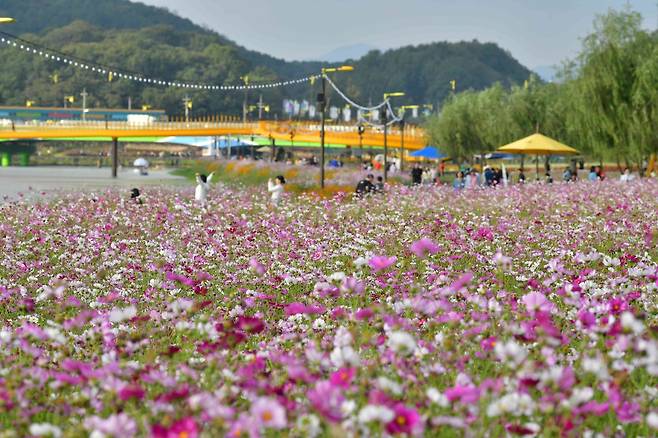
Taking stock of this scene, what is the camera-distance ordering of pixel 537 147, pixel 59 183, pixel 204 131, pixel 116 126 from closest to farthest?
pixel 537 147 < pixel 59 183 < pixel 116 126 < pixel 204 131

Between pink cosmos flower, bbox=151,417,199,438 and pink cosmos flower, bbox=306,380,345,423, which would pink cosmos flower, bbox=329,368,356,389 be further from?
pink cosmos flower, bbox=151,417,199,438

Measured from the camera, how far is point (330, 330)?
703 centimetres

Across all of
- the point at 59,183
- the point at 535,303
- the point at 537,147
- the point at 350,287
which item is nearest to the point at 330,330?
the point at 350,287

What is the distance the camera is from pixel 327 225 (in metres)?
15.4

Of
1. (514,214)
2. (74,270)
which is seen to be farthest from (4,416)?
(514,214)

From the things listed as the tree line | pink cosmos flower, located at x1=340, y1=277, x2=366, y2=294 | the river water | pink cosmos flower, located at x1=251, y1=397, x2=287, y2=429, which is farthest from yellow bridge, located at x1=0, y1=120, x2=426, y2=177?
pink cosmos flower, located at x1=251, y1=397, x2=287, y2=429

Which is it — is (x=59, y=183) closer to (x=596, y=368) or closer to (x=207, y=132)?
(x=207, y=132)

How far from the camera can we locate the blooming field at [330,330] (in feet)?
12.2

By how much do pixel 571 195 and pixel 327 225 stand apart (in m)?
10.1

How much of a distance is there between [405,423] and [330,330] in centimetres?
392

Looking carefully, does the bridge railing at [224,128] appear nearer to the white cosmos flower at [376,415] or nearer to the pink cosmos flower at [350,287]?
the pink cosmos flower at [350,287]

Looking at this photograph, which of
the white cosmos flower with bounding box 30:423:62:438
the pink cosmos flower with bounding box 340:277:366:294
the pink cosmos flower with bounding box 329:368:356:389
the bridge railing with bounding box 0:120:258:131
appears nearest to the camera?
the white cosmos flower with bounding box 30:423:62:438

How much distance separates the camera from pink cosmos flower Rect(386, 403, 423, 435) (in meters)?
3.06

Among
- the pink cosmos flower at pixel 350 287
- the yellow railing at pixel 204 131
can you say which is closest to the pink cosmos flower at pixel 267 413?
the pink cosmos flower at pixel 350 287
